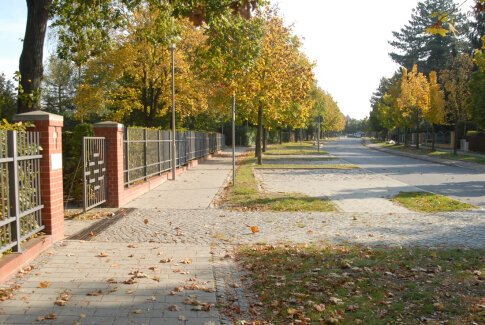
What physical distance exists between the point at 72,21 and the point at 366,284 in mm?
11242

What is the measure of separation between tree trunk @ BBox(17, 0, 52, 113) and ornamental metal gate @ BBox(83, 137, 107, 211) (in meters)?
1.58

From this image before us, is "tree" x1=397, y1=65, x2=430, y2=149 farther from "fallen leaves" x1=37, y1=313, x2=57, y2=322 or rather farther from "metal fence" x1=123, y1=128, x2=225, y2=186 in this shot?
"fallen leaves" x1=37, y1=313, x2=57, y2=322

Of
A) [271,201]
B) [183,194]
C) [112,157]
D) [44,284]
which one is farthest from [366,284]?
[183,194]

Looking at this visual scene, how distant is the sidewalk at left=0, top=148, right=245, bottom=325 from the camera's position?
4.73 meters

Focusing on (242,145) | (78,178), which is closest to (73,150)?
(78,178)

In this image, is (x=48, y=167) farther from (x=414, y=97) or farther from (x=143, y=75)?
(x=414, y=97)

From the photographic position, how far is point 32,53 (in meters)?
11.0

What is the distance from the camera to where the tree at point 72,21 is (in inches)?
339

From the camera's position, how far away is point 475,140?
142 feet

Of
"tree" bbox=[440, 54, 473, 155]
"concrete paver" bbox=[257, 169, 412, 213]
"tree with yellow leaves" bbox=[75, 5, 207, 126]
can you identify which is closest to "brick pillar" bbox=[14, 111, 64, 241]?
"concrete paver" bbox=[257, 169, 412, 213]

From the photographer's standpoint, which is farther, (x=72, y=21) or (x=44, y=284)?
(x=72, y=21)

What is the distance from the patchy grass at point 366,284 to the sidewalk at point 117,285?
0.69 m

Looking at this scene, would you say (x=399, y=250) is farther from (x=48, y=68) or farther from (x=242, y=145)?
(x=48, y=68)

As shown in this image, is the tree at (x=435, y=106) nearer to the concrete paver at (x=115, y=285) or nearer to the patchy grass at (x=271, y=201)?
the patchy grass at (x=271, y=201)
